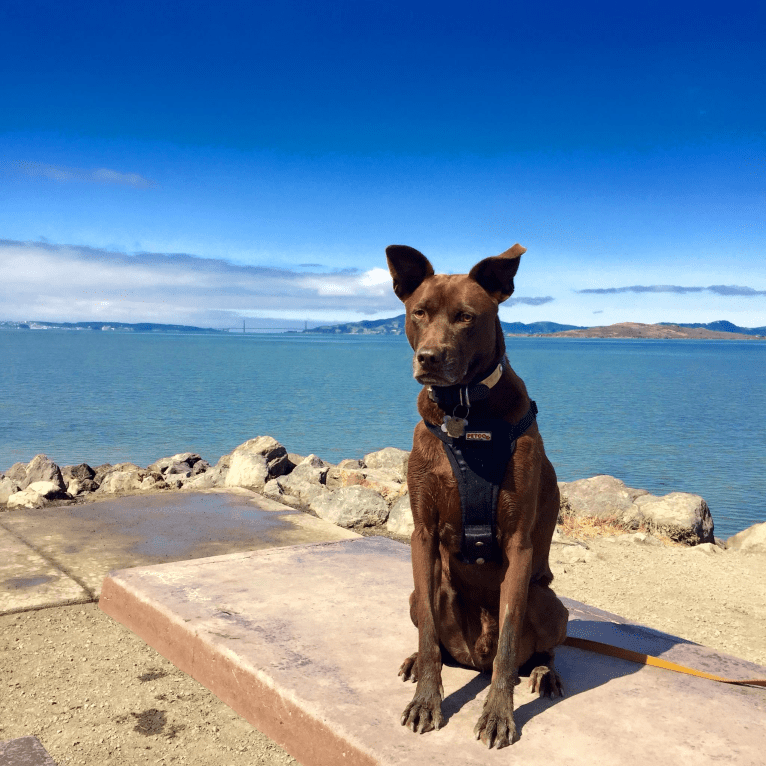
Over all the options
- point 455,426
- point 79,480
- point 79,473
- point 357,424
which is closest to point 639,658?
point 455,426

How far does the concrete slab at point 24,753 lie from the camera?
306 cm

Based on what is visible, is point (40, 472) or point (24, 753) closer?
point (24, 753)

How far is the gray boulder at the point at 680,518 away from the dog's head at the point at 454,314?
695cm

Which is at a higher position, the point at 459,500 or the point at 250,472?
the point at 459,500

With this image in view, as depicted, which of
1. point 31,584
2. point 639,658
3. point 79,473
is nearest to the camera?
point 639,658

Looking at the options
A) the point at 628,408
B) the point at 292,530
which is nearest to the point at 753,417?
the point at 628,408

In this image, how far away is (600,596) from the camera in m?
6.53

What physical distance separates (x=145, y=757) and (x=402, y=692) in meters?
1.18

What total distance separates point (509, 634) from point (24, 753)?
84.2 inches

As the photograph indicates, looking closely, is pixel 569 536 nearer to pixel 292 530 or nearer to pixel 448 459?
pixel 292 530

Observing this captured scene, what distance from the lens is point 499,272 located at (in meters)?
2.91

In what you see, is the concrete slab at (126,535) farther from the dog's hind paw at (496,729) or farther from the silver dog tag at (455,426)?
the silver dog tag at (455,426)

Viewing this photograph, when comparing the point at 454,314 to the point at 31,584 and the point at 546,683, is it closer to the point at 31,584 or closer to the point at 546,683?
the point at 546,683

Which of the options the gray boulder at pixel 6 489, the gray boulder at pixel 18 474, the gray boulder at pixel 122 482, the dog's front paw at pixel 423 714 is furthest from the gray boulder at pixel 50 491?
Answer: the dog's front paw at pixel 423 714
